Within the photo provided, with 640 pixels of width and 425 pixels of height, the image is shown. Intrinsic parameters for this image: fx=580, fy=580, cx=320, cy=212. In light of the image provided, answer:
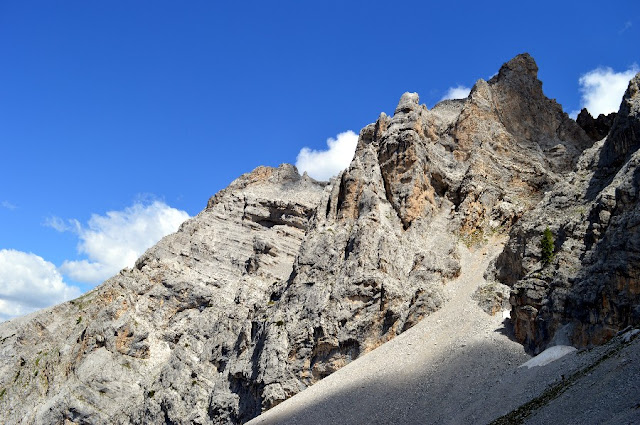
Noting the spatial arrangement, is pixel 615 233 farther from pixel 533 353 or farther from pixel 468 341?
pixel 468 341

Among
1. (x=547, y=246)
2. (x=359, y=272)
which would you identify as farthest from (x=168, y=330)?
(x=547, y=246)

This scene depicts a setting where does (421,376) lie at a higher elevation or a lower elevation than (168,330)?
lower

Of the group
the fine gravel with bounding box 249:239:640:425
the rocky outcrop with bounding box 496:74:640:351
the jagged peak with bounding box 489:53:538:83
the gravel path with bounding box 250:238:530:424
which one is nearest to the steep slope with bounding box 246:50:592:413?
the jagged peak with bounding box 489:53:538:83

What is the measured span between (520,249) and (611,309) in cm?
1590

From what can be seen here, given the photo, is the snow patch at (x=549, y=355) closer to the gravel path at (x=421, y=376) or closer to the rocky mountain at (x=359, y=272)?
the rocky mountain at (x=359, y=272)

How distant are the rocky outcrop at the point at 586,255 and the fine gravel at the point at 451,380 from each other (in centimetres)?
287

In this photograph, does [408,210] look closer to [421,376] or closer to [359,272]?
[359,272]

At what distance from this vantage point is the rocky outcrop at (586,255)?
1547 inches

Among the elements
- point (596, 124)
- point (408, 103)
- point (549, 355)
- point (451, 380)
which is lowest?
point (549, 355)

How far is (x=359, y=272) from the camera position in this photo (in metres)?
60.4

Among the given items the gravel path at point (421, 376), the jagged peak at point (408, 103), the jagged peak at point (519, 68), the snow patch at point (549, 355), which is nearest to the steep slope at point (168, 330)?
the gravel path at point (421, 376)

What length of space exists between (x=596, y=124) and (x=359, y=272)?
4543 cm

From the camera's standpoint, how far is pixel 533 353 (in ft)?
141

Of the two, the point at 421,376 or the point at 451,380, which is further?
the point at 421,376
